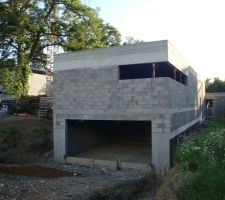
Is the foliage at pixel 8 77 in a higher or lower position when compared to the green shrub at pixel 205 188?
higher

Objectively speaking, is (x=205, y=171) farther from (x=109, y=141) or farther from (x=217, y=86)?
(x=217, y=86)

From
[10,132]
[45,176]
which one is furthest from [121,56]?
[10,132]

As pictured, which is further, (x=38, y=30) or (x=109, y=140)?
(x=38, y=30)

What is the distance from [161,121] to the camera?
49.1ft

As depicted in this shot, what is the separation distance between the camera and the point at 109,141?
74.1 feet

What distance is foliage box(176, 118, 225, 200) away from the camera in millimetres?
7168

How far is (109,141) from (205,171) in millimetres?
14589

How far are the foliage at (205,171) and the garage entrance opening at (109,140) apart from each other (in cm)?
559

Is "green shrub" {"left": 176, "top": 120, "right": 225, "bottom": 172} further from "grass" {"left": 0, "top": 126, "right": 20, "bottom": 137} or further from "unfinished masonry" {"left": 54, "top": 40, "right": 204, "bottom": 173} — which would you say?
"grass" {"left": 0, "top": 126, "right": 20, "bottom": 137}

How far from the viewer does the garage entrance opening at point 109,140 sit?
17812 millimetres

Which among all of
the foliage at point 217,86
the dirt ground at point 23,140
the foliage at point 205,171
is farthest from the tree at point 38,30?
the foliage at point 217,86

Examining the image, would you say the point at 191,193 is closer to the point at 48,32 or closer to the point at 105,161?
the point at 105,161

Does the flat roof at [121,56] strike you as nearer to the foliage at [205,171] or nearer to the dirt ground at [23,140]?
the dirt ground at [23,140]

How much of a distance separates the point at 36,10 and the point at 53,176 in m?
16.8
